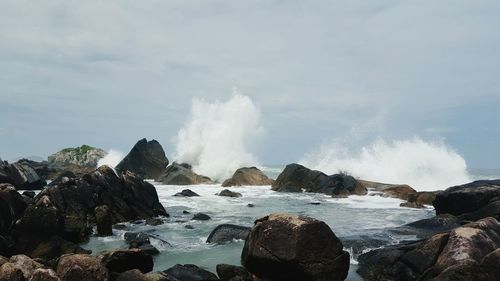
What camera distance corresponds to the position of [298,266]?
1155 cm

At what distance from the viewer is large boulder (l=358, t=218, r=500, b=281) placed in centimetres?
1105

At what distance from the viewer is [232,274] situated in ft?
40.3

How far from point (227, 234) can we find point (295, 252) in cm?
730

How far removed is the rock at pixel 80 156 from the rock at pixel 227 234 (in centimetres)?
6559

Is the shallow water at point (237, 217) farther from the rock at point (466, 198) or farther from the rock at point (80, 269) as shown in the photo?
the rock at point (80, 269)

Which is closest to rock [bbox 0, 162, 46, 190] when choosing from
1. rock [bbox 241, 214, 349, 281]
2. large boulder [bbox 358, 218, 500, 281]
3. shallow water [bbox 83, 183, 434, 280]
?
shallow water [bbox 83, 183, 434, 280]

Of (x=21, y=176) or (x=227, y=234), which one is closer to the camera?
(x=227, y=234)

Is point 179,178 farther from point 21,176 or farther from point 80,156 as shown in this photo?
point 80,156

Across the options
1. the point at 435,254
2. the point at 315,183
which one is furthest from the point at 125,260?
the point at 315,183

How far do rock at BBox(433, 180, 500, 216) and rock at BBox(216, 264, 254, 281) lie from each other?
13199 mm

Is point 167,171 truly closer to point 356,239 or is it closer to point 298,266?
point 356,239

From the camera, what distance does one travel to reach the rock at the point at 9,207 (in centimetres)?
1805

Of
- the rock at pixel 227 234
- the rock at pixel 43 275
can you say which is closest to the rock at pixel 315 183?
the rock at pixel 227 234

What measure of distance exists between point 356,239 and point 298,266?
5.55 meters
